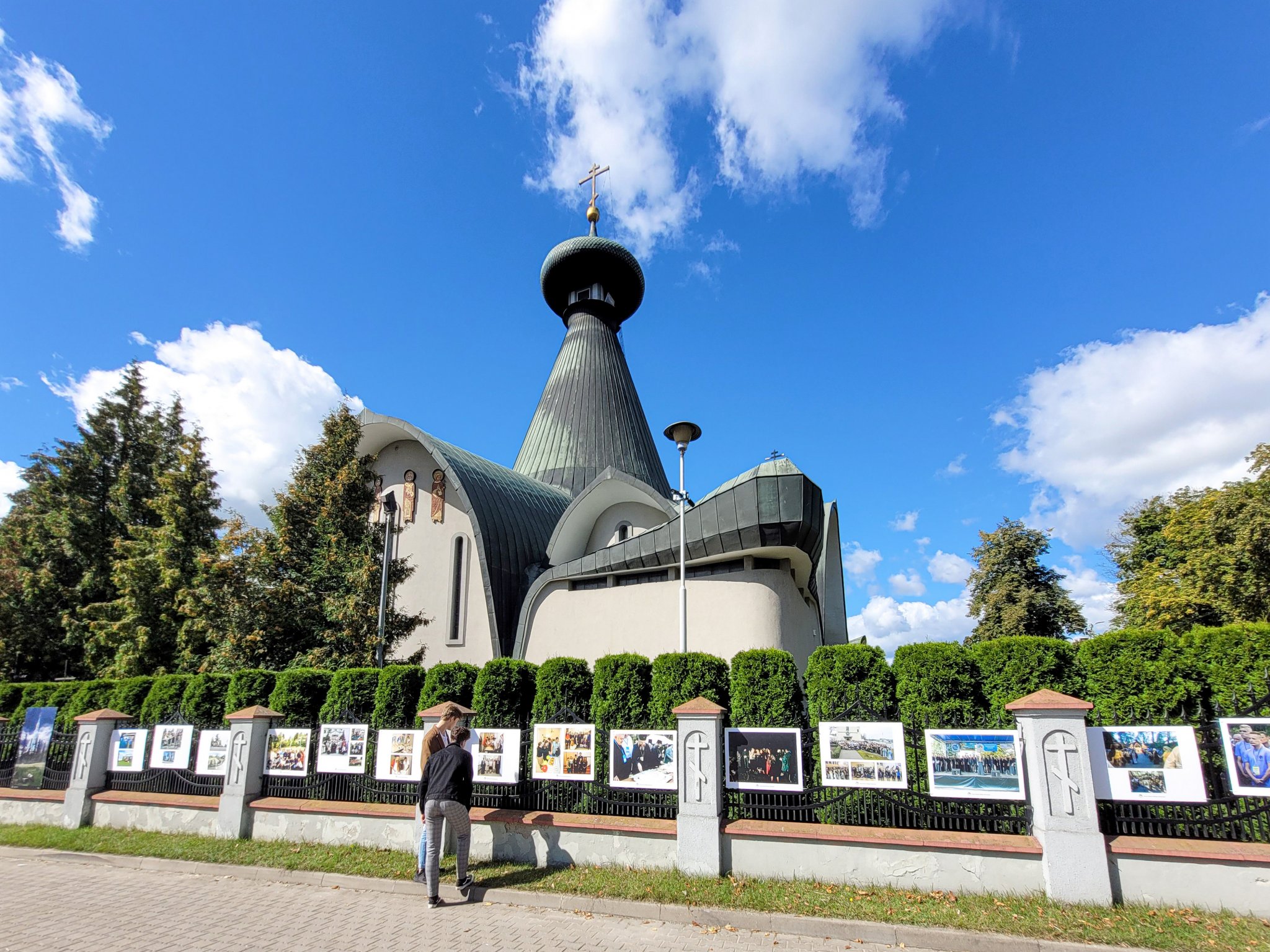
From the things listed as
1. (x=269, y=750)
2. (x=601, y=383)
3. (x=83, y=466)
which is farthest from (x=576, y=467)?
(x=269, y=750)

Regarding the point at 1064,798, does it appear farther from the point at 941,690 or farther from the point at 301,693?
the point at 301,693

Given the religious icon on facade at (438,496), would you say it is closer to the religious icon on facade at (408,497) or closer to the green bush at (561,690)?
the religious icon on facade at (408,497)

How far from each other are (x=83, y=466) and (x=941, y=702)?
2662 centimetres

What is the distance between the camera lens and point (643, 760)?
22.8 feet

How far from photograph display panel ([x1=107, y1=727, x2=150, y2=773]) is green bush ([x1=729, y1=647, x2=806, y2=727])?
8689 mm

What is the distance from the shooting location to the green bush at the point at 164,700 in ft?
33.2

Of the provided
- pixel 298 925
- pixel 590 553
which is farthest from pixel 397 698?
pixel 590 553

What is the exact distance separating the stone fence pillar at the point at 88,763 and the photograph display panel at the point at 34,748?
2.71ft

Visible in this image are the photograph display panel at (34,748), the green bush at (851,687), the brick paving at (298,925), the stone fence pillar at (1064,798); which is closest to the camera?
the brick paving at (298,925)

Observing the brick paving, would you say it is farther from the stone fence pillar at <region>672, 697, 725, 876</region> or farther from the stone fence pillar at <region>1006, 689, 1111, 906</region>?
the stone fence pillar at <region>1006, 689, 1111, 906</region>

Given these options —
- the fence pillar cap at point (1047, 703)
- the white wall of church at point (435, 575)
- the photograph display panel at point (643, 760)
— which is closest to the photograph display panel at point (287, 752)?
the photograph display panel at point (643, 760)

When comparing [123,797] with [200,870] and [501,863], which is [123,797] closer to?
[200,870]

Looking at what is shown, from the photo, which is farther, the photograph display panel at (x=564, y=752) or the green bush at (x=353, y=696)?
the green bush at (x=353, y=696)

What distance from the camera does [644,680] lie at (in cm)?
788
